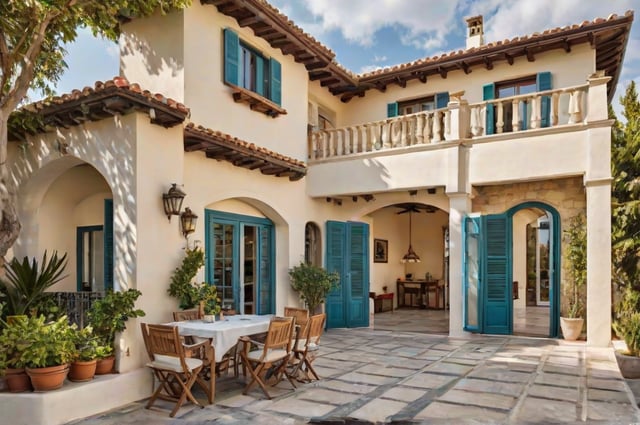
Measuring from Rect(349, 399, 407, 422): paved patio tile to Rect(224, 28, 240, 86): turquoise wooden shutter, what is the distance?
629 centimetres

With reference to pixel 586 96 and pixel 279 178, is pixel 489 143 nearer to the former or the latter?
pixel 586 96

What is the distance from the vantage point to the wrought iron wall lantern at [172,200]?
6738mm

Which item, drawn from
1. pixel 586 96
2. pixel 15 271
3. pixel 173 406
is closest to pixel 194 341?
pixel 173 406

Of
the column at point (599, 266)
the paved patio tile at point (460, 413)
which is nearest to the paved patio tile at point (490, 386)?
the paved patio tile at point (460, 413)

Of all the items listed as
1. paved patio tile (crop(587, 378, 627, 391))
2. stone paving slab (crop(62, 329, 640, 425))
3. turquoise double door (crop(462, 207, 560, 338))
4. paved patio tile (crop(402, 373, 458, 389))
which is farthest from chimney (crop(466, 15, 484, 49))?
paved patio tile (crop(402, 373, 458, 389))

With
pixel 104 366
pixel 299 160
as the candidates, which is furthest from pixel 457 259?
pixel 104 366

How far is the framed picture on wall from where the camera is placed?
15.4 meters

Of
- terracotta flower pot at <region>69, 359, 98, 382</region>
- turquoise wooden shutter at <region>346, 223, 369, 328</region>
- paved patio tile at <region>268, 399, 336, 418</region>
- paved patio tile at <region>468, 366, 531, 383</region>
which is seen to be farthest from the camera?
turquoise wooden shutter at <region>346, 223, 369, 328</region>

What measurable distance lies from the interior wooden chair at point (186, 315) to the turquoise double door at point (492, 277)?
574 cm

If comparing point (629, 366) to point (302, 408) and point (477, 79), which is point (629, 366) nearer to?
point (302, 408)

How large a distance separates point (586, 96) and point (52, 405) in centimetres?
986

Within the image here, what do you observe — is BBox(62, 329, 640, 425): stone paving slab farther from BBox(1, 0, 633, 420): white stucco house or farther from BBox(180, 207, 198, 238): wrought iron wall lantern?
BBox(180, 207, 198, 238): wrought iron wall lantern

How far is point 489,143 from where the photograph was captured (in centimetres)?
974

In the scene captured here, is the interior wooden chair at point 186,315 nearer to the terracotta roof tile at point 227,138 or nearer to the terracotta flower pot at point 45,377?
the terracotta flower pot at point 45,377
